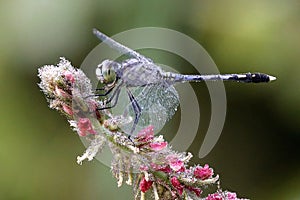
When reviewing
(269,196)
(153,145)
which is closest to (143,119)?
(153,145)

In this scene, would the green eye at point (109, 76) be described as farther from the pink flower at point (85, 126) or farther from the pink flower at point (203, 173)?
the pink flower at point (203, 173)

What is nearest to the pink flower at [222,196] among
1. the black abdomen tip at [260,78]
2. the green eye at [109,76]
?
the green eye at [109,76]

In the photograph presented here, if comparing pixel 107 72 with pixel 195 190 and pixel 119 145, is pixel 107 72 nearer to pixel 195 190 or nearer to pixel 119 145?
pixel 119 145

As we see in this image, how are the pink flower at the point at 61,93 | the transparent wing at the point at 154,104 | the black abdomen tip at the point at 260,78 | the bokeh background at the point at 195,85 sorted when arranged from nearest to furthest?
the pink flower at the point at 61,93 < the transparent wing at the point at 154,104 < the black abdomen tip at the point at 260,78 < the bokeh background at the point at 195,85

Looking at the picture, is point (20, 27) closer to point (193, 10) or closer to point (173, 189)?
point (193, 10)

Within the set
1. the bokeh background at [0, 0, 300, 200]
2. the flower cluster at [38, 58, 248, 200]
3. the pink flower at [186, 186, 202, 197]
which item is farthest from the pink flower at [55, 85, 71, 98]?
the bokeh background at [0, 0, 300, 200]

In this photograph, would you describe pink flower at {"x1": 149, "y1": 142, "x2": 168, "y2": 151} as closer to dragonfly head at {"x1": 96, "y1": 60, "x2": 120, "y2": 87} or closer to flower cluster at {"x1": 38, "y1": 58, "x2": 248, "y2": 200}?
flower cluster at {"x1": 38, "y1": 58, "x2": 248, "y2": 200}
